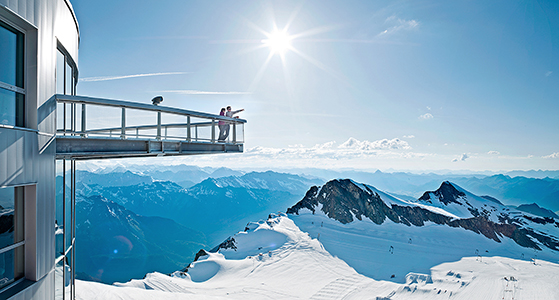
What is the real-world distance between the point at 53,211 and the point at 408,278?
1394 inches

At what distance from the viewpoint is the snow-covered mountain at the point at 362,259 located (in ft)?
77.3

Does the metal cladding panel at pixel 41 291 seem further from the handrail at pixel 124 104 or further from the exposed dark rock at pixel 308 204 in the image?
the exposed dark rock at pixel 308 204

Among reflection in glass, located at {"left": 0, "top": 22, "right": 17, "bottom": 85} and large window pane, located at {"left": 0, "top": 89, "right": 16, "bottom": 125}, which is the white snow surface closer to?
large window pane, located at {"left": 0, "top": 89, "right": 16, "bottom": 125}

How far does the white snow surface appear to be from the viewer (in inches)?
866

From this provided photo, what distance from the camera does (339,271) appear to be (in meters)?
30.2

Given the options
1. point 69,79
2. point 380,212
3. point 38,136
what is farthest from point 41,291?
point 380,212

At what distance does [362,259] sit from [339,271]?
24.9 feet

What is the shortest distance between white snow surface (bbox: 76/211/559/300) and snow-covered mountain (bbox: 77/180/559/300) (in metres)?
0.12

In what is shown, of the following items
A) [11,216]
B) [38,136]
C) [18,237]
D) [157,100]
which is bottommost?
[18,237]

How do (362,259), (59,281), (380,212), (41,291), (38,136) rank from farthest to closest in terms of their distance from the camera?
(380,212), (362,259), (59,281), (41,291), (38,136)

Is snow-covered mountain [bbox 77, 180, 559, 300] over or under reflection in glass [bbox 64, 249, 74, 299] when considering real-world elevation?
under

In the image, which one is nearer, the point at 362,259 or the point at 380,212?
the point at 362,259

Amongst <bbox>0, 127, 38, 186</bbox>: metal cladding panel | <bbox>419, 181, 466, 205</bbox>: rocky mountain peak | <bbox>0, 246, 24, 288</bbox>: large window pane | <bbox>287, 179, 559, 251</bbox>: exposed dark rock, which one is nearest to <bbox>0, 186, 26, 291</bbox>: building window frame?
<bbox>0, 246, 24, 288</bbox>: large window pane

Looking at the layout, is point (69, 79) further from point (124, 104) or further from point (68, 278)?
point (68, 278)
